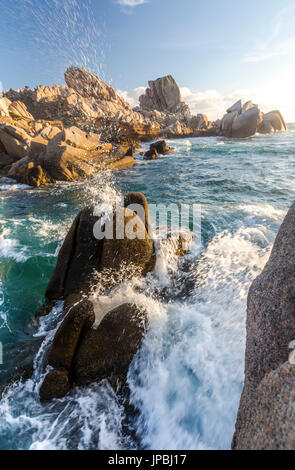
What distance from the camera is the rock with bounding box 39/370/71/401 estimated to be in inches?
101

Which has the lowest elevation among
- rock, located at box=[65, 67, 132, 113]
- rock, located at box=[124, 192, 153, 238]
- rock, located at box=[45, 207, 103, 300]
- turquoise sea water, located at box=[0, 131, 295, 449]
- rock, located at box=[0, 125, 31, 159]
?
turquoise sea water, located at box=[0, 131, 295, 449]

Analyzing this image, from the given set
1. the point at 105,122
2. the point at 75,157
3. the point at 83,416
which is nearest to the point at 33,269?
the point at 83,416

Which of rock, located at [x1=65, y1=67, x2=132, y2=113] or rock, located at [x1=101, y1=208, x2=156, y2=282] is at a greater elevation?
rock, located at [x1=65, y1=67, x2=132, y2=113]

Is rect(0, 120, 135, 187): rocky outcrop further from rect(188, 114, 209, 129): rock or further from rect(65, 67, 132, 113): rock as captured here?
rect(65, 67, 132, 113): rock

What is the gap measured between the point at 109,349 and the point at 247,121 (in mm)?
53027

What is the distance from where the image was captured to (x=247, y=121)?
144 ft

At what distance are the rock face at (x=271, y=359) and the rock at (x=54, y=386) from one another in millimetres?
1986

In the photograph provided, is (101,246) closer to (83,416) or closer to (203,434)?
(83,416)

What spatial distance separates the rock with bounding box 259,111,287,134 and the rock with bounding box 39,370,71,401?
64.4 metres

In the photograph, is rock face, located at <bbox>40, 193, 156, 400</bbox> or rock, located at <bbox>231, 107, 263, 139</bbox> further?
rock, located at <bbox>231, 107, 263, 139</bbox>

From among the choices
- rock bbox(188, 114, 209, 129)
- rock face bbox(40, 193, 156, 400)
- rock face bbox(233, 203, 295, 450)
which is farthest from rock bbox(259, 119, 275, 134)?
rock face bbox(233, 203, 295, 450)

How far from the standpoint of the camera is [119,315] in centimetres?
310

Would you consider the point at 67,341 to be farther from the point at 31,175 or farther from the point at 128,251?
the point at 31,175

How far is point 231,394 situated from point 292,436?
5.65 ft
